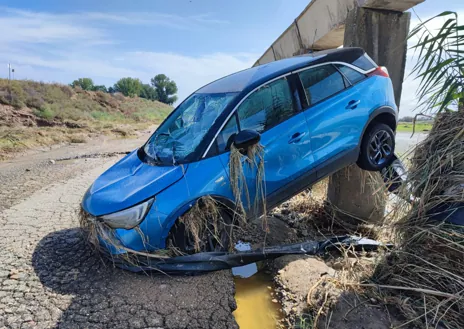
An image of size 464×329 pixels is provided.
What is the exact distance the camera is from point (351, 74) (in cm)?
453

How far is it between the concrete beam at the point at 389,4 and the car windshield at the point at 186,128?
10.2 ft

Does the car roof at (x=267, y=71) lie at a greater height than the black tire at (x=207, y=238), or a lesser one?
greater

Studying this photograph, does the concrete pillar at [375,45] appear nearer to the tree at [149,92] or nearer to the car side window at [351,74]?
the car side window at [351,74]

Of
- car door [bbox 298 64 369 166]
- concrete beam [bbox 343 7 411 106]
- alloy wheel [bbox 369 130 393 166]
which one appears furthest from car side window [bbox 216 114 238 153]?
concrete beam [bbox 343 7 411 106]

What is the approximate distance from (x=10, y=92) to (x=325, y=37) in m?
23.2

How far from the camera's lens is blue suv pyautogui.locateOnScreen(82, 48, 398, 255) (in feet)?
11.2

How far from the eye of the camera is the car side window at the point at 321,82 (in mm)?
4238

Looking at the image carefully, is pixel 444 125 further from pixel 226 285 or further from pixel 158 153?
pixel 158 153

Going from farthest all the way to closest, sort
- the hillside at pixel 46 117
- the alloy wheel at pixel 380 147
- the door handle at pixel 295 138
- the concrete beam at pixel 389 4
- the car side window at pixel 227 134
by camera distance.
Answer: the hillside at pixel 46 117 < the concrete beam at pixel 389 4 < the alloy wheel at pixel 380 147 < the door handle at pixel 295 138 < the car side window at pixel 227 134

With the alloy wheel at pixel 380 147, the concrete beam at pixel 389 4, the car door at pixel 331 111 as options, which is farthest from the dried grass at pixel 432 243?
the concrete beam at pixel 389 4

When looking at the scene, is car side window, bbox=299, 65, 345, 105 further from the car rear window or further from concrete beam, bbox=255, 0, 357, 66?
concrete beam, bbox=255, 0, 357, 66

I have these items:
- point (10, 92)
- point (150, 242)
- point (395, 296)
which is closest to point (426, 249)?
point (395, 296)

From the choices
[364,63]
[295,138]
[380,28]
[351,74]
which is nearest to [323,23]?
[380,28]

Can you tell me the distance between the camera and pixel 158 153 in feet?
13.2
